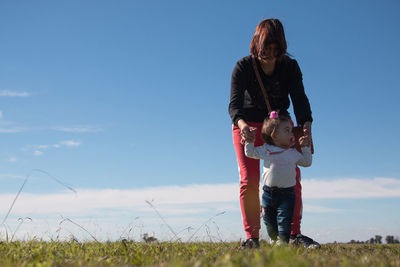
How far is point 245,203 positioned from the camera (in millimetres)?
6020

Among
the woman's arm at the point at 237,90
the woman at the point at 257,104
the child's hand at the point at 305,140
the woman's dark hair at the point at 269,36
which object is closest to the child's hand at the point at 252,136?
the woman at the point at 257,104

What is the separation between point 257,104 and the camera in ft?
20.0

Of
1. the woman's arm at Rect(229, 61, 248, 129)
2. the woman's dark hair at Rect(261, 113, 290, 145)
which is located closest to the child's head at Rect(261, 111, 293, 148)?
the woman's dark hair at Rect(261, 113, 290, 145)

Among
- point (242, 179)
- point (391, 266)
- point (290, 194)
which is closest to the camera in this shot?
point (391, 266)

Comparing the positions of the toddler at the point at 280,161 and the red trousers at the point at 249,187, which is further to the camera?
the red trousers at the point at 249,187

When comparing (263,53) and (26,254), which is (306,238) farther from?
(26,254)

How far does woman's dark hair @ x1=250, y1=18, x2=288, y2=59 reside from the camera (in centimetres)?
562

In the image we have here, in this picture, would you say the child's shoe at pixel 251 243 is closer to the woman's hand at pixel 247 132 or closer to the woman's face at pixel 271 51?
the woman's hand at pixel 247 132

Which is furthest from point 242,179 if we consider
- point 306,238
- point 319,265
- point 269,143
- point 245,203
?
point 319,265

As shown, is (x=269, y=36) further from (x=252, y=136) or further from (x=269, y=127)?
(x=252, y=136)

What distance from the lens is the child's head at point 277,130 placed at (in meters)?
5.65

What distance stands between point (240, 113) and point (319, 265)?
292 centimetres

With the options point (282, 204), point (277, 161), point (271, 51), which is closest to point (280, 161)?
point (277, 161)

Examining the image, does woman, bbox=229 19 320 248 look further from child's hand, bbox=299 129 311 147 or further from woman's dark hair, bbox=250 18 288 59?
child's hand, bbox=299 129 311 147
